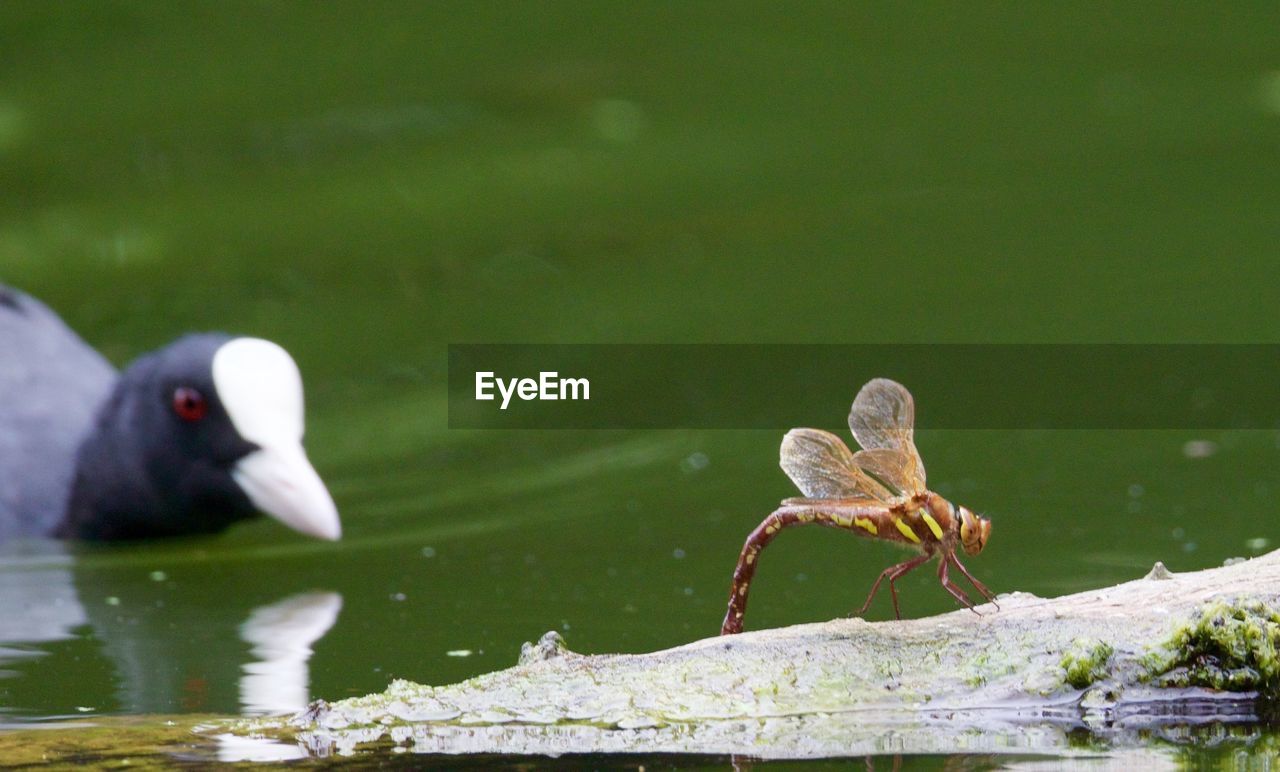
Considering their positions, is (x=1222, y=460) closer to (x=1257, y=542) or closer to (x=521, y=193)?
(x=1257, y=542)

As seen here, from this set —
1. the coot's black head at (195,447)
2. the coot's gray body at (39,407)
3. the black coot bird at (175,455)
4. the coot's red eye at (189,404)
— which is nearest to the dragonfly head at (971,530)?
the black coot bird at (175,455)

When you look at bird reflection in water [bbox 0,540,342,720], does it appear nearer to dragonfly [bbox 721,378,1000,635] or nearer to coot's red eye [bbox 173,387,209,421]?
coot's red eye [bbox 173,387,209,421]

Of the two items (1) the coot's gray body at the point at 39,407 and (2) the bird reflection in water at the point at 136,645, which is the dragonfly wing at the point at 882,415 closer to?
(2) the bird reflection in water at the point at 136,645

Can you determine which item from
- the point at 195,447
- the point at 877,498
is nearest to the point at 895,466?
the point at 877,498

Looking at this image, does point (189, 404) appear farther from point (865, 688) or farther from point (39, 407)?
point (865, 688)

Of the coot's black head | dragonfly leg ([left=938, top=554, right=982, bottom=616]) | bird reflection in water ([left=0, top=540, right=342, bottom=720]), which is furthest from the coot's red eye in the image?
dragonfly leg ([left=938, top=554, right=982, bottom=616])

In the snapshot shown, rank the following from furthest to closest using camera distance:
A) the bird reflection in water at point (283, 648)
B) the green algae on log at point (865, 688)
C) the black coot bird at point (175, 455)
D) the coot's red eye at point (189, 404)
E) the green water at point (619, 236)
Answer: the coot's red eye at point (189, 404)
the black coot bird at point (175, 455)
the green water at point (619, 236)
the bird reflection in water at point (283, 648)
the green algae on log at point (865, 688)
